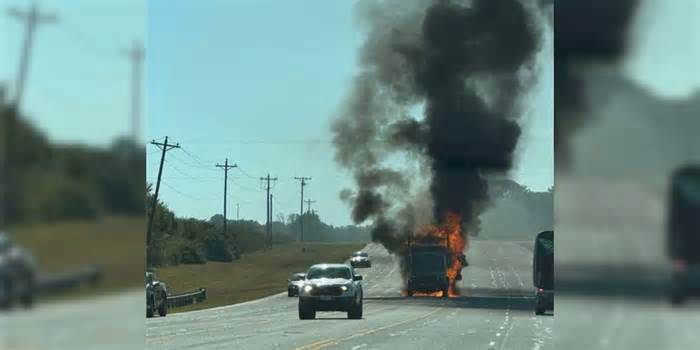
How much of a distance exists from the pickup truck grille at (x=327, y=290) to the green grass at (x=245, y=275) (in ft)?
0.44

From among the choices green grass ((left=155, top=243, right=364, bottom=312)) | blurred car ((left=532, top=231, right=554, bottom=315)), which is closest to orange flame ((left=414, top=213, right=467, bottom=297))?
blurred car ((left=532, top=231, right=554, bottom=315))

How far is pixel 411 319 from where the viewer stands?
15.3ft

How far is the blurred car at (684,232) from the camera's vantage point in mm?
2869

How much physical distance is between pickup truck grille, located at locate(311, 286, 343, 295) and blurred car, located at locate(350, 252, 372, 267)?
19cm

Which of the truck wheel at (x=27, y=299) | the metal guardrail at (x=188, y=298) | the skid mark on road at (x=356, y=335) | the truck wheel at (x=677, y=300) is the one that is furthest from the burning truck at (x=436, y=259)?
the truck wheel at (x=27, y=299)

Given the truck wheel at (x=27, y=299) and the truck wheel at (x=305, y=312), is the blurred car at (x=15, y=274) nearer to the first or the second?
the truck wheel at (x=27, y=299)

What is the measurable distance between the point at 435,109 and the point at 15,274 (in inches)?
86.9

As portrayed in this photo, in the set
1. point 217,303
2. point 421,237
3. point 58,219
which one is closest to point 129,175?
point 58,219

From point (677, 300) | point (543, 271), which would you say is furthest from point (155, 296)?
point (677, 300)

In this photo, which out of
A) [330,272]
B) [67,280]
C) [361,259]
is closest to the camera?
[67,280]

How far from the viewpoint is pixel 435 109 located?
448cm

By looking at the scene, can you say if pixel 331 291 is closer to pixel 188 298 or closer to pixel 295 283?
pixel 295 283

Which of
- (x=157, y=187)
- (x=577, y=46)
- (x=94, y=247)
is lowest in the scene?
(x=94, y=247)

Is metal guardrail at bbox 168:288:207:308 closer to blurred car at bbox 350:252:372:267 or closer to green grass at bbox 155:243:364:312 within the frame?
green grass at bbox 155:243:364:312
